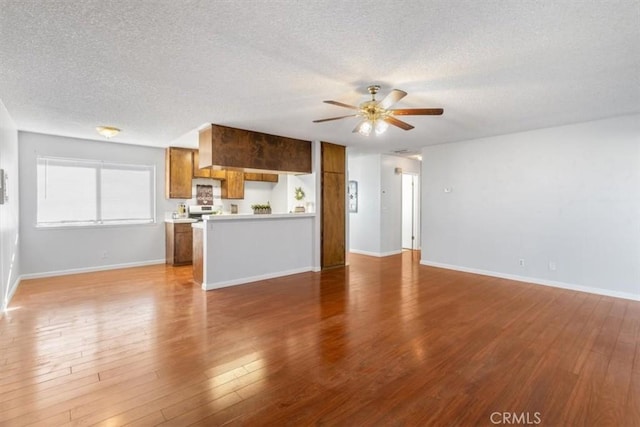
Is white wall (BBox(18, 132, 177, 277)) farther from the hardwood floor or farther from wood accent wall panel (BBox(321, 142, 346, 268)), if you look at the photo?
wood accent wall panel (BBox(321, 142, 346, 268))

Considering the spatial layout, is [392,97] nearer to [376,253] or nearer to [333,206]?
[333,206]

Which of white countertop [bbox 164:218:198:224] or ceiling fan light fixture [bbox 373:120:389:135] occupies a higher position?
ceiling fan light fixture [bbox 373:120:389:135]

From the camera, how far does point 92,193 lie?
5832 millimetres

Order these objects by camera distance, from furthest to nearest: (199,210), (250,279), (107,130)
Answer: (199,210) < (250,279) < (107,130)

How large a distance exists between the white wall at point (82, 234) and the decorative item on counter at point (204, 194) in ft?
1.83

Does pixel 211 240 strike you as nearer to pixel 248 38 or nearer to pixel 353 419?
pixel 248 38

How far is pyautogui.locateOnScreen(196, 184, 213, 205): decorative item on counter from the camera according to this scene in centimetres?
703

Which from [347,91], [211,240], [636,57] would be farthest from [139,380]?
[636,57]

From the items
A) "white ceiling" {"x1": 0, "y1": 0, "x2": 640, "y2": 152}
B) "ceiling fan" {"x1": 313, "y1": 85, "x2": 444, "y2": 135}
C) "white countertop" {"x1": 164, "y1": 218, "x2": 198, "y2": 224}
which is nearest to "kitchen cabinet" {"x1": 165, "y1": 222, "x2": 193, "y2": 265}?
"white countertop" {"x1": 164, "y1": 218, "x2": 198, "y2": 224}

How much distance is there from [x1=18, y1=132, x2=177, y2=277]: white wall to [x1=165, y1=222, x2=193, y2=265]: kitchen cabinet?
0.36 m

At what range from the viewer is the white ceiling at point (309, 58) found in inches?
76.2

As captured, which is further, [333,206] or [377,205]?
[377,205]

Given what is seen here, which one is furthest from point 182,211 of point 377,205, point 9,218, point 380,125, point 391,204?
point 380,125

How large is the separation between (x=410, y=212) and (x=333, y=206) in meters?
3.23
